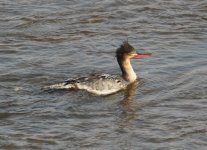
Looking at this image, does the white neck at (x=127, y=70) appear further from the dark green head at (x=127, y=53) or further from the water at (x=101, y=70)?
the water at (x=101, y=70)

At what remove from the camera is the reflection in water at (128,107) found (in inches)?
460

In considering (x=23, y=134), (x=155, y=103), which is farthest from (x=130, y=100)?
(x=23, y=134)

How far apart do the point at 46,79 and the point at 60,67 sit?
683mm

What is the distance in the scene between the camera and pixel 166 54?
15.1m

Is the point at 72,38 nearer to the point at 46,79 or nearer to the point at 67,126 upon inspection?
the point at 46,79

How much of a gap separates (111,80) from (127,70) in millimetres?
589

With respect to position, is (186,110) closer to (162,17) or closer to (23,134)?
(23,134)

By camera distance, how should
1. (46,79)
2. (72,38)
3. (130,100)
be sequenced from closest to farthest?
(130,100), (46,79), (72,38)

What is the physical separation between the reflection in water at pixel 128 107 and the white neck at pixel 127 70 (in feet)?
0.45

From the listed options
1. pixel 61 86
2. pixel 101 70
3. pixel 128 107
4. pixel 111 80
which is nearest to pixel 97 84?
pixel 111 80

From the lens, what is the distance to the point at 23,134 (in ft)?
35.7

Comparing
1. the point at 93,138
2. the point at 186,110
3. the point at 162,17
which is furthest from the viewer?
the point at 162,17

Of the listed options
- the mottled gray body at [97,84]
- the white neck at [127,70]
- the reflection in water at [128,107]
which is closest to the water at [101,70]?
the reflection in water at [128,107]

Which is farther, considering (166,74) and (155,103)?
(166,74)
